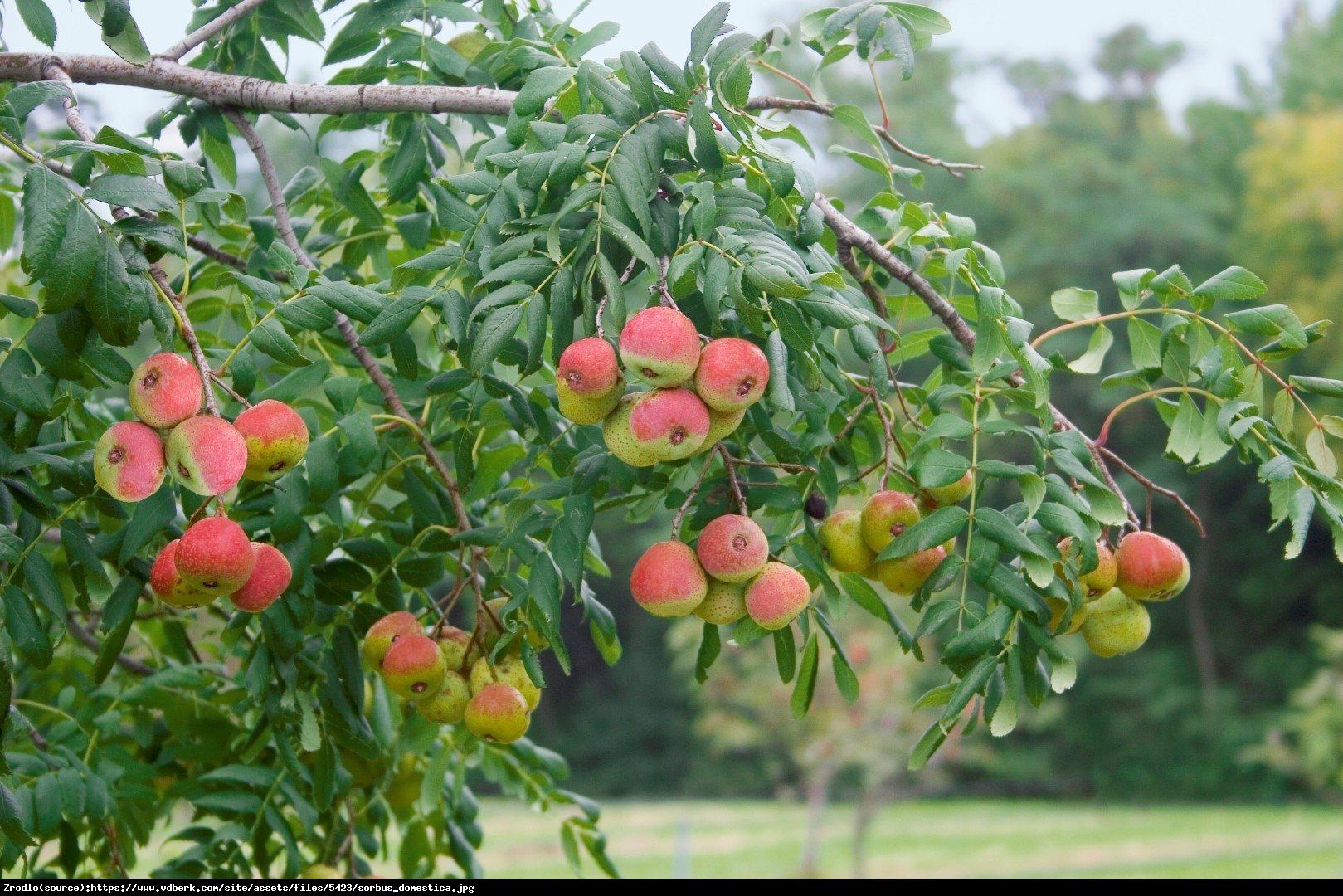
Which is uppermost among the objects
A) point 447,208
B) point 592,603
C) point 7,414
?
point 447,208

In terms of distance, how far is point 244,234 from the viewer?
221 centimetres

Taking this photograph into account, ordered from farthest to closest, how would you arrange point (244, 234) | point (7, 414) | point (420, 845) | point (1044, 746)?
point (1044, 746), point (420, 845), point (244, 234), point (7, 414)

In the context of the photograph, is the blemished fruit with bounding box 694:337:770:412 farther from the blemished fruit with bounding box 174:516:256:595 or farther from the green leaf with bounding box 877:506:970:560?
the blemished fruit with bounding box 174:516:256:595

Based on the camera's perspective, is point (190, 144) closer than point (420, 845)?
Yes

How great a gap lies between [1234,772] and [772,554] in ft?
63.7

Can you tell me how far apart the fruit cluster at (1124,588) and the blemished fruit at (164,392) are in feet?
3.47

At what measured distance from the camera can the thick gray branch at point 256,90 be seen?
5.52ft

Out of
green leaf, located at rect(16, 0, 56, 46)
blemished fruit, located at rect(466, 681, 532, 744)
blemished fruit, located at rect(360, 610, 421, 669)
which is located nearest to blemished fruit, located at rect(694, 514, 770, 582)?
blemished fruit, located at rect(466, 681, 532, 744)

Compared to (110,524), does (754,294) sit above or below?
above

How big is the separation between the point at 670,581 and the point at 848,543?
0.29 metres

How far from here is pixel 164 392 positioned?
1345 millimetres

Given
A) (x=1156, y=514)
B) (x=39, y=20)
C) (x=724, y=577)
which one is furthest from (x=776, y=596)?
(x=1156, y=514)

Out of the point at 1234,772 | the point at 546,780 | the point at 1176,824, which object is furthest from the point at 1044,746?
the point at 546,780

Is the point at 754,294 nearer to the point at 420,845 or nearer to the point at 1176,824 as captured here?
the point at 420,845
